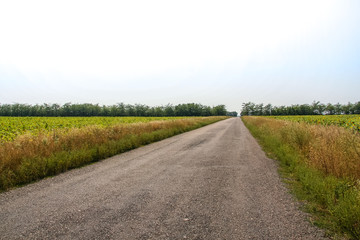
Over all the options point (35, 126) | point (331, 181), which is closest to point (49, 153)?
point (331, 181)

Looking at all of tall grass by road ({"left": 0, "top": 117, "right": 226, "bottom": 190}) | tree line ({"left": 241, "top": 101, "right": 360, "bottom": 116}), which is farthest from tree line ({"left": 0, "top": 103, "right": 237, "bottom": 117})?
tall grass by road ({"left": 0, "top": 117, "right": 226, "bottom": 190})

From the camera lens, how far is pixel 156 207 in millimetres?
3766

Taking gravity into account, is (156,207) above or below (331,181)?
below

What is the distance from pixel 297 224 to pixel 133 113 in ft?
391

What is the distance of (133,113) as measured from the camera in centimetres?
11738

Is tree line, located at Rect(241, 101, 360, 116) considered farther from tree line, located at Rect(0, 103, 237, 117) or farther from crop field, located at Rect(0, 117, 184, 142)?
crop field, located at Rect(0, 117, 184, 142)

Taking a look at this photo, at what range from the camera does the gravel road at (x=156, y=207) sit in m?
2.96

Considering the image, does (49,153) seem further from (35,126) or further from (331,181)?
(35,126)

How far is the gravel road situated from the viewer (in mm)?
2963

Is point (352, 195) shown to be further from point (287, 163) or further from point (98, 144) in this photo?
point (98, 144)

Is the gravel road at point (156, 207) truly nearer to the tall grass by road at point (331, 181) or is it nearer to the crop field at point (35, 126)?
the tall grass by road at point (331, 181)

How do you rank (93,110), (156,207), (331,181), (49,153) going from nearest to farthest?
(156,207) → (331,181) → (49,153) → (93,110)

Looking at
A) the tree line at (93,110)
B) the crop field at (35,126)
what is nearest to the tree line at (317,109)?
the tree line at (93,110)

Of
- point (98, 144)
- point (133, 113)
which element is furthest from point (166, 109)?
point (98, 144)
